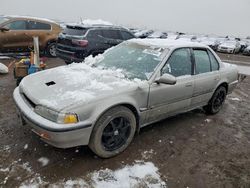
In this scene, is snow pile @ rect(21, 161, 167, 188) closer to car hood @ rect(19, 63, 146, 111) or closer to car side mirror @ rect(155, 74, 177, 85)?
car hood @ rect(19, 63, 146, 111)

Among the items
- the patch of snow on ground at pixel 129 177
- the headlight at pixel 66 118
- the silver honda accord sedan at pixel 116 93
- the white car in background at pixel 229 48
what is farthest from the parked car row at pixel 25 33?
the white car in background at pixel 229 48

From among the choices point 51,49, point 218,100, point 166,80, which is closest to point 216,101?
point 218,100

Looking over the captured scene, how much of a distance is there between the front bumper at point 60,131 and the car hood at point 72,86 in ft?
0.62

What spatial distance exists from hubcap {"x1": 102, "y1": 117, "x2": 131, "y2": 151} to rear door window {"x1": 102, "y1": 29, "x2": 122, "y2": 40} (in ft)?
18.7

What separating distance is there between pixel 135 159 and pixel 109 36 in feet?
20.0

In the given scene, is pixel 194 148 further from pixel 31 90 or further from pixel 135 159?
pixel 31 90

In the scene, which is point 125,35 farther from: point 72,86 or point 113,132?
point 113,132

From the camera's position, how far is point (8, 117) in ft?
14.5

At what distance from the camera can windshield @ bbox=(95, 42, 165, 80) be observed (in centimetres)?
380

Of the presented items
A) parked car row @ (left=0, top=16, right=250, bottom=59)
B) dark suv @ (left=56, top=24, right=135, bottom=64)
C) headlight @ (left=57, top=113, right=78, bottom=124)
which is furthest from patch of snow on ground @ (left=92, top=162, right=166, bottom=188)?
dark suv @ (left=56, top=24, right=135, bottom=64)

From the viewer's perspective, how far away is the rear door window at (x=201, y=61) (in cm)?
449

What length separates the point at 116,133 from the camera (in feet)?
11.1

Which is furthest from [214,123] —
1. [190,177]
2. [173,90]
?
[190,177]

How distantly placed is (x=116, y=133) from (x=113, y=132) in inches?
2.4
